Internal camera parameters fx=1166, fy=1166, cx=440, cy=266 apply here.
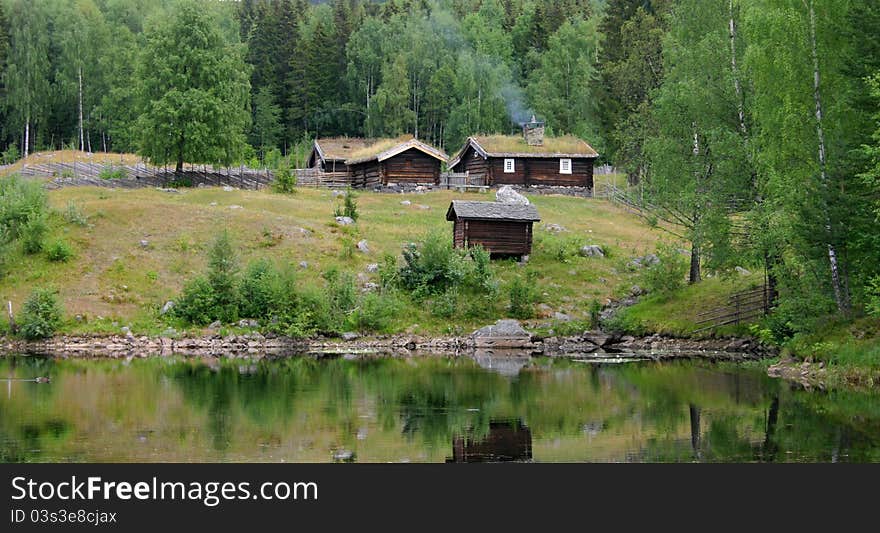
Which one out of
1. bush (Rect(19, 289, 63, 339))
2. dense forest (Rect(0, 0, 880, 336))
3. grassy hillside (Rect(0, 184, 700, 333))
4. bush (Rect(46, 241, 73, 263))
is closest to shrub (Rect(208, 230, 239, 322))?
grassy hillside (Rect(0, 184, 700, 333))

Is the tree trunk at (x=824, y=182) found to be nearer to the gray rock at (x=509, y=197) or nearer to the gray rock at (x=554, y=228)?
the gray rock at (x=554, y=228)

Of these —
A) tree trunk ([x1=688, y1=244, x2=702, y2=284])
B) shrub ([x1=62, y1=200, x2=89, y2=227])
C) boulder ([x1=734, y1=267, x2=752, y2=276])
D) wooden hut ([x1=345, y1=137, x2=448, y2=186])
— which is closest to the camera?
boulder ([x1=734, y1=267, x2=752, y2=276])

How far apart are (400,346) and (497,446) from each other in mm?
28668

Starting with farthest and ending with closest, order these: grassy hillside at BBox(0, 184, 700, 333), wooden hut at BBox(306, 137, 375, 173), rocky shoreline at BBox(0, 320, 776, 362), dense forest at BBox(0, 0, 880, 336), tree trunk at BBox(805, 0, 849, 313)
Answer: wooden hut at BBox(306, 137, 375, 173), grassy hillside at BBox(0, 184, 700, 333), rocky shoreline at BBox(0, 320, 776, 362), dense forest at BBox(0, 0, 880, 336), tree trunk at BBox(805, 0, 849, 313)

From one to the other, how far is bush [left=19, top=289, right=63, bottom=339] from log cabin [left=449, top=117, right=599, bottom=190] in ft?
139

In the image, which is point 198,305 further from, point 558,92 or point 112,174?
point 558,92

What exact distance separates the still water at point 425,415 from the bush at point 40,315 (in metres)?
9.16

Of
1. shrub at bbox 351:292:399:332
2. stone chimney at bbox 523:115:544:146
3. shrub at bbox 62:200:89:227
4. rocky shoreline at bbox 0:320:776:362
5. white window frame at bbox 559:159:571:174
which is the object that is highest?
stone chimney at bbox 523:115:544:146

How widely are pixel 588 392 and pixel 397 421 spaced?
8.25 meters

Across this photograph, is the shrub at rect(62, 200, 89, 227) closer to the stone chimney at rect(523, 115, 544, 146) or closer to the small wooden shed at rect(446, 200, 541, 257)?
the small wooden shed at rect(446, 200, 541, 257)

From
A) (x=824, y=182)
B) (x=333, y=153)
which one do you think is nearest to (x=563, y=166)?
(x=333, y=153)

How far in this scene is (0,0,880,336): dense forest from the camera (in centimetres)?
3769

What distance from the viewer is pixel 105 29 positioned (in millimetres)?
107312

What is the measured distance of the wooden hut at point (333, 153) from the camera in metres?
92.2
